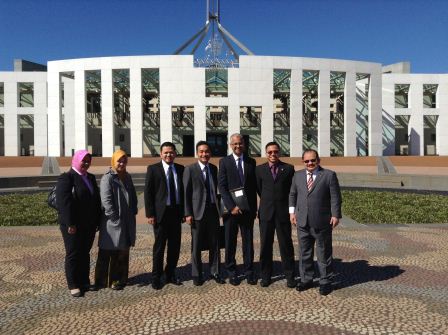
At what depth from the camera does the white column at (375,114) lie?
37156 millimetres

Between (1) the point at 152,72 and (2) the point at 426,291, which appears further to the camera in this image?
(1) the point at 152,72

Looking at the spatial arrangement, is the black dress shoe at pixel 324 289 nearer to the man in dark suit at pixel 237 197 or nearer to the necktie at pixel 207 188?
the man in dark suit at pixel 237 197

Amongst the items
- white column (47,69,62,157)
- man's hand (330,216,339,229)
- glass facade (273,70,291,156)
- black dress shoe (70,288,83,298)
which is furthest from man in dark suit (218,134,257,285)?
white column (47,69,62,157)

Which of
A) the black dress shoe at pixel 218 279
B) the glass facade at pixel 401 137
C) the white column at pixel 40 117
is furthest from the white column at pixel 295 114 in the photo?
the black dress shoe at pixel 218 279

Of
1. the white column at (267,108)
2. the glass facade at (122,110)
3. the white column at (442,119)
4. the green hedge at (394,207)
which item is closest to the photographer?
the green hedge at (394,207)

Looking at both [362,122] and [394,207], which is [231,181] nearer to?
[394,207]

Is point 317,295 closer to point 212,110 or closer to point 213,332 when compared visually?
point 213,332

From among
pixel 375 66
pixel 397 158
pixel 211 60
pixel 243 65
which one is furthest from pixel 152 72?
pixel 397 158

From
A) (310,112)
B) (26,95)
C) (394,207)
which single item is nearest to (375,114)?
(310,112)

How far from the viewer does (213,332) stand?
140 inches

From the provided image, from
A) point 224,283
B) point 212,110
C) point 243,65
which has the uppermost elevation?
point 243,65

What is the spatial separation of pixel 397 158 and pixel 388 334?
106 feet

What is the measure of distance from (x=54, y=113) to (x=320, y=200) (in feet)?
125

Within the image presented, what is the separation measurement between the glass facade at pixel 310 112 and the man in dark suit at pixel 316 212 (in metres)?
36.6
